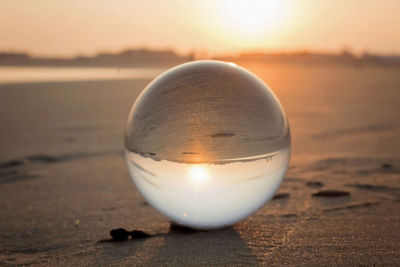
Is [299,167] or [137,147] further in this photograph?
[299,167]

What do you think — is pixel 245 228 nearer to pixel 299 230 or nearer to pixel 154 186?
pixel 299 230

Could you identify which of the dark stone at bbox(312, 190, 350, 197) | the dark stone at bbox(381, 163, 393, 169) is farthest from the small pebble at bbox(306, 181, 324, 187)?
the dark stone at bbox(381, 163, 393, 169)

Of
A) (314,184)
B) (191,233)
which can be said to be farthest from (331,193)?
(191,233)

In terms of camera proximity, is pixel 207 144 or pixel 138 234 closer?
pixel 207 144

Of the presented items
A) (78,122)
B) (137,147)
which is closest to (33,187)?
(137,147)

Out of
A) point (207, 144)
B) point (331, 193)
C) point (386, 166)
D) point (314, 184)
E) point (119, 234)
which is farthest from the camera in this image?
point (386, 166)

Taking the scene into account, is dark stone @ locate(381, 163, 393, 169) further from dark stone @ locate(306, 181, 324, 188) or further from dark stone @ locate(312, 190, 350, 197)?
dark stone @ locate(312, 190, 350, 197)

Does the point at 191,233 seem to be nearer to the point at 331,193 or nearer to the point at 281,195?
the point at 281,195

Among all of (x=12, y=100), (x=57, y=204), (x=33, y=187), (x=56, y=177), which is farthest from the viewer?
(x=12, y=100)

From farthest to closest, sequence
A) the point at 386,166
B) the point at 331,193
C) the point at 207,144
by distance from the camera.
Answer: the point at 386,166, the point at 331,193, the point at 207,144
